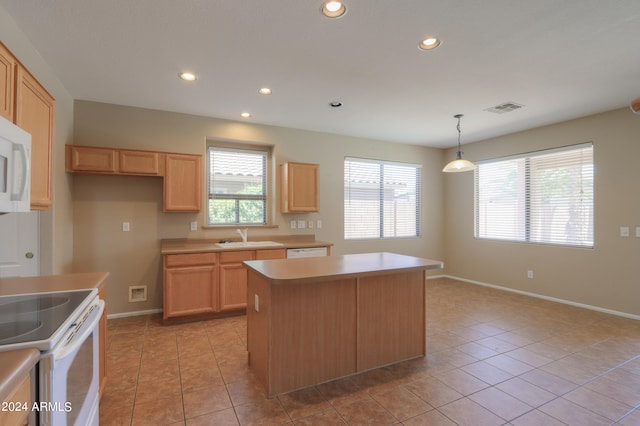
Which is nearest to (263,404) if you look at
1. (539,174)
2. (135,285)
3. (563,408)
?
(563,408)

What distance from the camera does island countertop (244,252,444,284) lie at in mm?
2182

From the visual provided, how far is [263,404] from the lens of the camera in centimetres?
213

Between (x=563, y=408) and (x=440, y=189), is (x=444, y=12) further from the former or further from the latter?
(x=440, y=189)

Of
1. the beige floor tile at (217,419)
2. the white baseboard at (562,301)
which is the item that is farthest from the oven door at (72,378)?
the white baseboard at (562,301)

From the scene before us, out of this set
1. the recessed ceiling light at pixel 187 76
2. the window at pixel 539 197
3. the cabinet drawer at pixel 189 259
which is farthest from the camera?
the window at pixel 539 197

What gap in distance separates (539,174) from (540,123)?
→ 0.79m

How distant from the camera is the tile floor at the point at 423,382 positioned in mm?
2008

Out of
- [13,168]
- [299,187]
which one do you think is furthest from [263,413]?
[299,187]

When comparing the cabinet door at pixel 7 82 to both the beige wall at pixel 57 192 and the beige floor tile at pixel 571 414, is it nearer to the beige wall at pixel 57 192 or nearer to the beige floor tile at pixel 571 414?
the beige wall at pixel 57 192

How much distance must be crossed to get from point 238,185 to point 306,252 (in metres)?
1.50

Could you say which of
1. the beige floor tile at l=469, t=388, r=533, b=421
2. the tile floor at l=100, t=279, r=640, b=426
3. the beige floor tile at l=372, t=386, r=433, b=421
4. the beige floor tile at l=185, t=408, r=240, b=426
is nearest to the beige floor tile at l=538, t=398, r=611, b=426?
the tile floor at l=100, t=279, r=640, b=426

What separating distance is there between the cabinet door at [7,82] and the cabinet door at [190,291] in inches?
89.0

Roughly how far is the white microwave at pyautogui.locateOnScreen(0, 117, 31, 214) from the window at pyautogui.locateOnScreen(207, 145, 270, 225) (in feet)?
9.73

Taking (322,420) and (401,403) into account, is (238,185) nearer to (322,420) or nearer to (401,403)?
(322,420)
